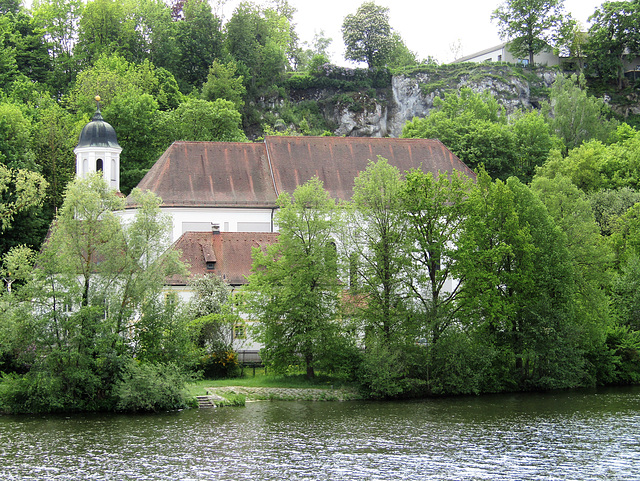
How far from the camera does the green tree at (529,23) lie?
9625cm

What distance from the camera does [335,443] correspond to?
88.2ft

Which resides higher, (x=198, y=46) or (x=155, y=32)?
(x=155, y=32)

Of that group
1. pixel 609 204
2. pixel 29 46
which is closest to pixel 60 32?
pixel 29 46

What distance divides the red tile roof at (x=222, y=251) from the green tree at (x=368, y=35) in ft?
182

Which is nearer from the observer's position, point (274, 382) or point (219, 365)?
→ point (274, 382)

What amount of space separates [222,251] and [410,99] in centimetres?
5245

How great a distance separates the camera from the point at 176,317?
1385 inches

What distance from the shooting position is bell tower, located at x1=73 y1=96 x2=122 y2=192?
171 feet

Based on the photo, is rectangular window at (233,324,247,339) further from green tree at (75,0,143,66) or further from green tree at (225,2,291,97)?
green tree at (225,2,291,97)

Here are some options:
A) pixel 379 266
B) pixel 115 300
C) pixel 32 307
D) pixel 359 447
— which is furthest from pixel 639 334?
pixel 32 307

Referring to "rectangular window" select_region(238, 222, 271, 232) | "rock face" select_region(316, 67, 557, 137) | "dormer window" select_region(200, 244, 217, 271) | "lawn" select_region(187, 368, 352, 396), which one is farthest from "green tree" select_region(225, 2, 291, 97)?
"lawn" select_region(187, 368, 352, 396)

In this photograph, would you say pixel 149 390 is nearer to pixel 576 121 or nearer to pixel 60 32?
pixel 576 121

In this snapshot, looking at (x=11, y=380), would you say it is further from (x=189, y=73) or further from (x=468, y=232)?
(x=189, y=73)

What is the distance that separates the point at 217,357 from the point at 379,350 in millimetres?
7498
